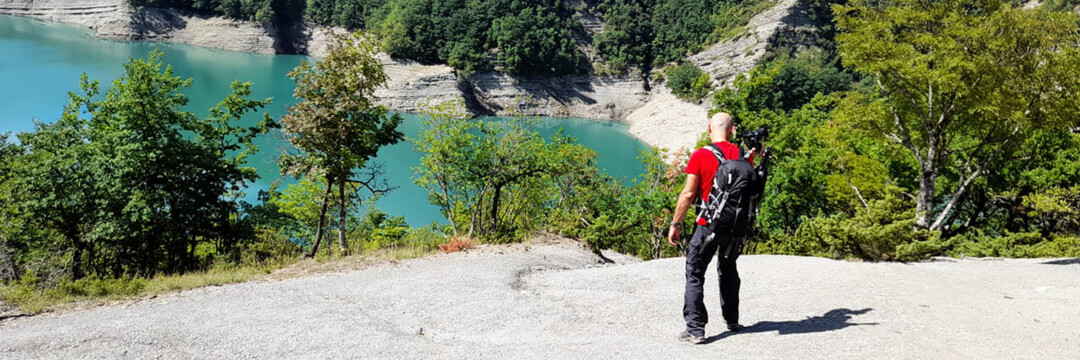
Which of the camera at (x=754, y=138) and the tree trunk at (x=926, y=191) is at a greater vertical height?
the camera at (x=754, y=138)

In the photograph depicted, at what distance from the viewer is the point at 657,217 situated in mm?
20609

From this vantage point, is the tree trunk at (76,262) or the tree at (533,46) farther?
the tree at (533,46)

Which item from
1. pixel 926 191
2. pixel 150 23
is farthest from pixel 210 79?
pixel 926 191

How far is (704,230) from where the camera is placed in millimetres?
4750

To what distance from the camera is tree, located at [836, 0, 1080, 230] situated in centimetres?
1222

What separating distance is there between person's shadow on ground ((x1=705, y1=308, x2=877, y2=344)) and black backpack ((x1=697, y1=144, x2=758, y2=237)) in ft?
3.46

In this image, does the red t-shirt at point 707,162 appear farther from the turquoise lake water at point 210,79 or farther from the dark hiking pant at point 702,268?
the turquoise lake water at point 210,79

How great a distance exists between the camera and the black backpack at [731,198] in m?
4.61

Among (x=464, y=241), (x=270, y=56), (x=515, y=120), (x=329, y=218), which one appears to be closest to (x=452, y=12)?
(x=270, y=56)

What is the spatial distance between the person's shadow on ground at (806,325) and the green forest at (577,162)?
4.28 metres

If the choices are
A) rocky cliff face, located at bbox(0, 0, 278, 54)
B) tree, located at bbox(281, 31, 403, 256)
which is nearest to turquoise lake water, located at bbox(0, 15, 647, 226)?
rocky cliff face, located at bbox(0, 0, 278, 54)

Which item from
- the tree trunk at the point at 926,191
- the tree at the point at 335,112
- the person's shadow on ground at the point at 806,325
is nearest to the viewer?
the person's shadow on ground at the point at 806,325

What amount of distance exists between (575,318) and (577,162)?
14635mm

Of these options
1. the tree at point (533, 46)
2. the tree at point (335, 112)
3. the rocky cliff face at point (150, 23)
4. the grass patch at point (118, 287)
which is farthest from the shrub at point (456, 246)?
the rocky cliff face at point (150, 23)
